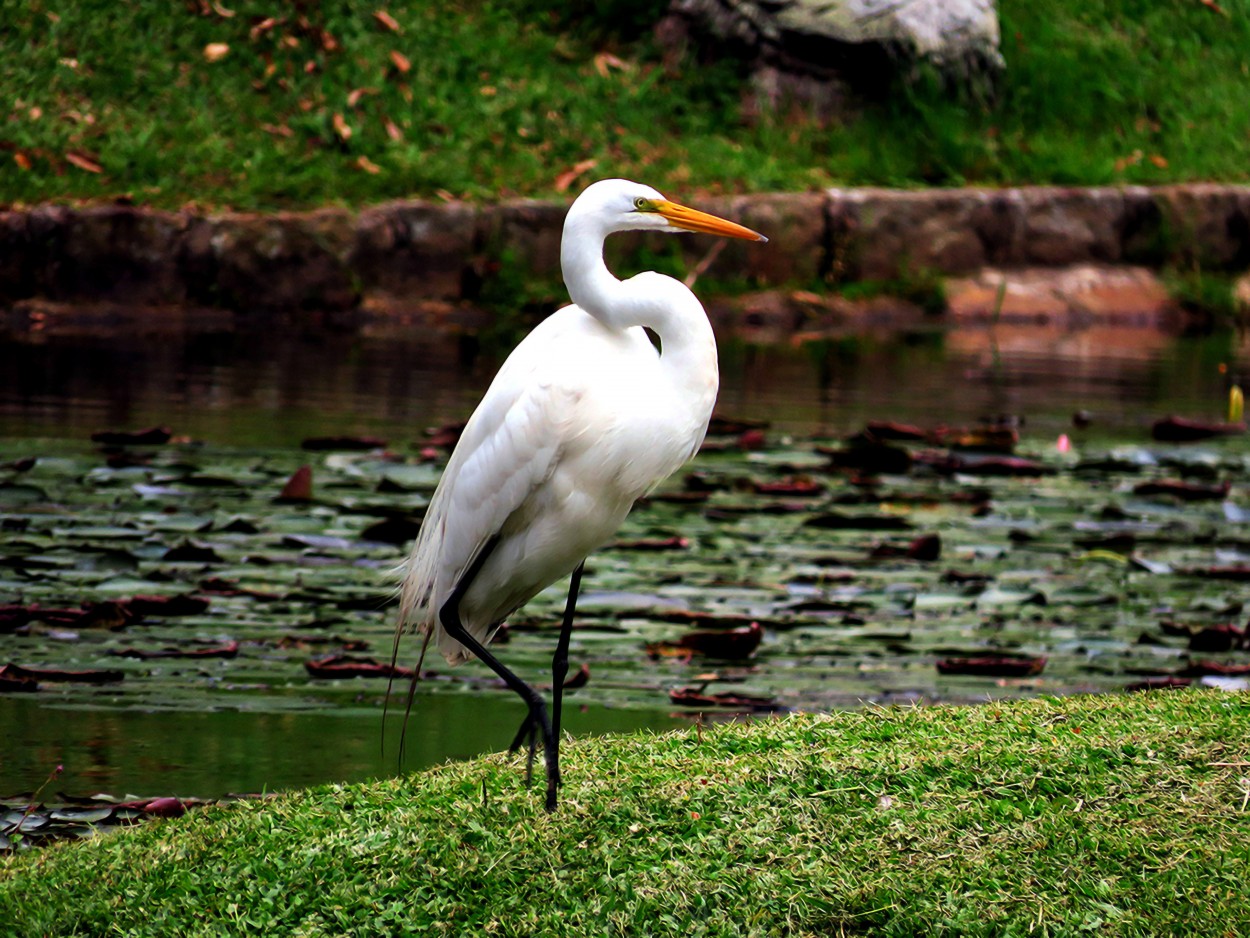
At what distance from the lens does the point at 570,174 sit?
11.8 metres

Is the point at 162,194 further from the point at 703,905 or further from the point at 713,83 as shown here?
the point at 703,905

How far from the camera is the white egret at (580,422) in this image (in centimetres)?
337

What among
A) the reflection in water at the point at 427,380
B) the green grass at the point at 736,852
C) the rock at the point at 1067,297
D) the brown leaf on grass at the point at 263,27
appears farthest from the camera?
the rock at the point at 1067,297

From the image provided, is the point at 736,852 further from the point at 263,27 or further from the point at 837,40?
the point at 837,40

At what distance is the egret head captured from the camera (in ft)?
11.1

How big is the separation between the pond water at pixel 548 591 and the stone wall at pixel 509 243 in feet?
4.62

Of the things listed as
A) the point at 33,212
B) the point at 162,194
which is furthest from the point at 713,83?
the point at 33,212

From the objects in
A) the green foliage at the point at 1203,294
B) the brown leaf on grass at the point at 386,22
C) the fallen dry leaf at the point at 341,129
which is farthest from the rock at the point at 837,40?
the fallen dry leaf at the point at 341,129

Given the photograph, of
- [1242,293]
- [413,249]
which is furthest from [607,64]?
[1242,293]

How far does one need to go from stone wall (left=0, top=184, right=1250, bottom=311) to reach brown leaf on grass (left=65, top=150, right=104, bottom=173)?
19.9 inches

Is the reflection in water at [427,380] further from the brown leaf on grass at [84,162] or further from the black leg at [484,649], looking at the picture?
the black leg at [484,649]

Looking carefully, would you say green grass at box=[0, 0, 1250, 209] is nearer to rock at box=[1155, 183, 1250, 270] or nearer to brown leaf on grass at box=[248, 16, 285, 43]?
brown leaf on grass at box=[248, 16, 285, 43]

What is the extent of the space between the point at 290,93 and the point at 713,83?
3.26 meters

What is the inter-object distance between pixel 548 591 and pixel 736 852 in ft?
9.35
